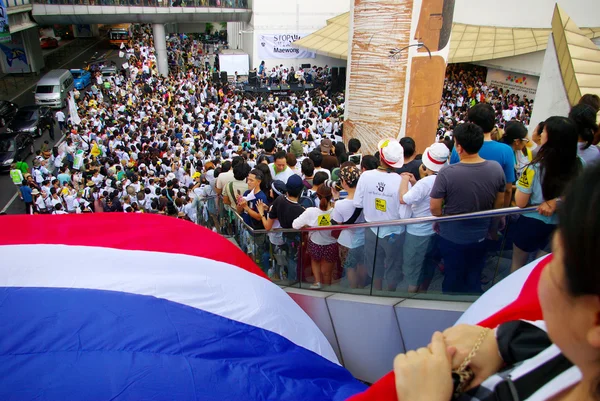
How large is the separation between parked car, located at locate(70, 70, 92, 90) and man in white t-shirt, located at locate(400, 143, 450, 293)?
23.7 metres

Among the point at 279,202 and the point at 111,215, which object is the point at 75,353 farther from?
the point at 279,202

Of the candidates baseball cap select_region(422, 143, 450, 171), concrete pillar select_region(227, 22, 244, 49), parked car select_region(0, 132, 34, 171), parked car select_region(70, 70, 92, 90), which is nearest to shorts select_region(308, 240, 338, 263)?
baseball cap select_region(422, 143, 450, 171)

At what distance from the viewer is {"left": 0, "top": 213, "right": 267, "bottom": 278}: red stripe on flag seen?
421cm

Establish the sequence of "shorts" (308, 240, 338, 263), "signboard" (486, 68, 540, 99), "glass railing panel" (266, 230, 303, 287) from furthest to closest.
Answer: "signboard" (486, 68, 540, 99), "glass railing panel" (266, 230, 303, 287), "shorts" (308, 240, 338, 263)

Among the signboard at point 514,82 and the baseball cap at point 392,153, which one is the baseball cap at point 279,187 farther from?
the signboard at point 514,82

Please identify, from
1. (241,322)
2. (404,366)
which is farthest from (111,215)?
(404,366)

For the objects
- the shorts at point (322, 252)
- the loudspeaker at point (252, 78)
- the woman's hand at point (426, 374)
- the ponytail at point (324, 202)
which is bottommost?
the loudspeaker at point (252, 78)

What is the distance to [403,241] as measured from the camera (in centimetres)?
429

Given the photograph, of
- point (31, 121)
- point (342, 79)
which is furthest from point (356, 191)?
point (342, 79)

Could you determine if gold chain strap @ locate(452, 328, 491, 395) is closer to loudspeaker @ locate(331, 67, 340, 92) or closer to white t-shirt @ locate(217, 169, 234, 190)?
white t-shirt @ locate(217, 169, 234, 190)

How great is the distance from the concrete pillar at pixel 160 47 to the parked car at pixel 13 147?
10.4 metres

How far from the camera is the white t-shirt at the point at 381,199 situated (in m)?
4.19

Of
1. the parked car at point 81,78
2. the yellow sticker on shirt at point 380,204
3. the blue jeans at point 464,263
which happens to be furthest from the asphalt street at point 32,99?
the blue jeans at point 464,263

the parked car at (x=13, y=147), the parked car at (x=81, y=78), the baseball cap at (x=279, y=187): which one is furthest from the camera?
the parked car at (x=81, y=78)
